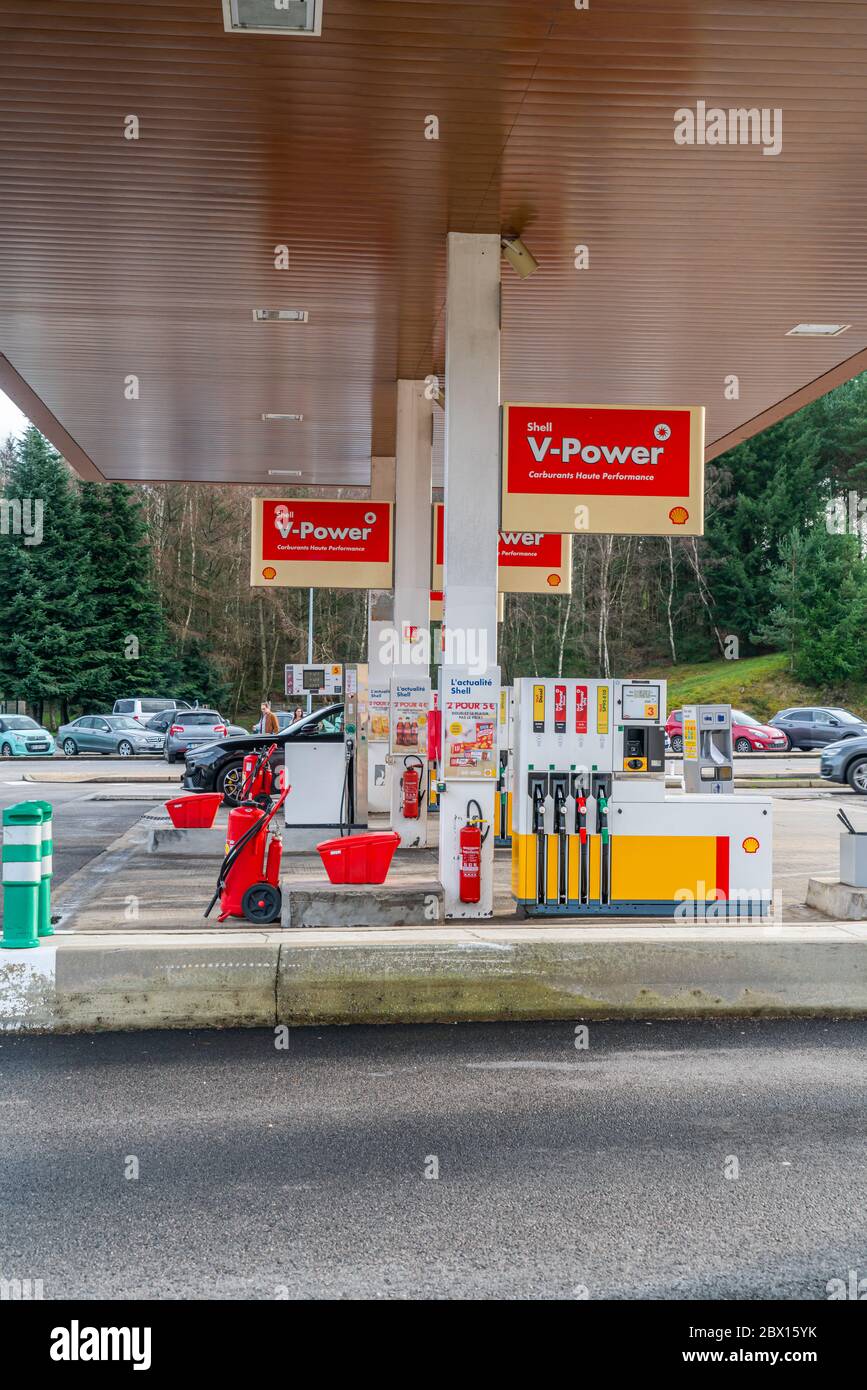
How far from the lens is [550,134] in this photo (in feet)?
27.4

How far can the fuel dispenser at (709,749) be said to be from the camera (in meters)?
12.2

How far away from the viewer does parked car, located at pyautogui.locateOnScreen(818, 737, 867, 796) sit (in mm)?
25094

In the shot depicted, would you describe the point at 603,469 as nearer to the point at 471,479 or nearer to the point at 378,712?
the point at 471,479

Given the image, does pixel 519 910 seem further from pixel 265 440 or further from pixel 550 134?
pixel 265 440

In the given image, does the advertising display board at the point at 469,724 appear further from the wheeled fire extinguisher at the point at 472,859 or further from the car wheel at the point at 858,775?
the car wheel at the point at 858,775

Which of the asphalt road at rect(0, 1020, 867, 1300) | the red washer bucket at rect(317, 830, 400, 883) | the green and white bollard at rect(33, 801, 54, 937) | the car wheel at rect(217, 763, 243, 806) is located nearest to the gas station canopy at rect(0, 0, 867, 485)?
the green and white bollard at rect(33, 801, 54, 937)

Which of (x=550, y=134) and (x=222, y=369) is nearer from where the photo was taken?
(x=550, y=134)

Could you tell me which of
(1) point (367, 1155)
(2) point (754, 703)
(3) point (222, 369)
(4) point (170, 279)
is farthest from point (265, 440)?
(2) point (754, 703)

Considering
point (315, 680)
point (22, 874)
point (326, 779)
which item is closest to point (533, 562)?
point (315, 680)

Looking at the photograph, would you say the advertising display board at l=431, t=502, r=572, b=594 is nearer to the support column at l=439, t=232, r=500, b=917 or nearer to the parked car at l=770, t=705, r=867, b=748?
the support column at l=439, t=232, r=500, b=917

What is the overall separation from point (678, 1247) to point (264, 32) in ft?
21.3

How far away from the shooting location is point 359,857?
9680 millimetres

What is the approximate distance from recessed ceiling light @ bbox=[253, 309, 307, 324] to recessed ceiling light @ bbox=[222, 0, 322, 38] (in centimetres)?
565

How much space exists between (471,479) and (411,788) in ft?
18.8
